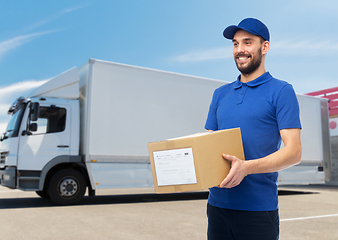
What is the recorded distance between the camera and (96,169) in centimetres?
843

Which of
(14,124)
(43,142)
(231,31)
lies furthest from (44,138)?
(231,31)

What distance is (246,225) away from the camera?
167 centimetres

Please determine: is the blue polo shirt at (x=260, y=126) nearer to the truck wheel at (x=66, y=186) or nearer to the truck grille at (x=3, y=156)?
the truck wheel at (x=66, y=186)

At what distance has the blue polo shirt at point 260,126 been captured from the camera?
5.45 feet

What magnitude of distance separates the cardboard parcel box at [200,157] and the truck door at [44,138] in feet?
23.4

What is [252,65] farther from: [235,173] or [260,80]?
[235,173]

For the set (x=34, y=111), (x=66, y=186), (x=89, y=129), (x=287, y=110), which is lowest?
(x=66, y=186)

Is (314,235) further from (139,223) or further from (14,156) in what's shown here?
(14,156)

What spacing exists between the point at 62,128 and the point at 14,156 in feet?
4.18

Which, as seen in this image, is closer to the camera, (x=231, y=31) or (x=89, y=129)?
(x=231, y=31)

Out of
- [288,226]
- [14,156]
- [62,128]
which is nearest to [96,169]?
[62,128]

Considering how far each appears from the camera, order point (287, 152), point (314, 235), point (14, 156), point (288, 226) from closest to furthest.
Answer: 1. point (287, 152)
2. point (314, 235)
3. point (288, 226)
4. point (14, 156)

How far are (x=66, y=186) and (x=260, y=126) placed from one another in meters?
7.34

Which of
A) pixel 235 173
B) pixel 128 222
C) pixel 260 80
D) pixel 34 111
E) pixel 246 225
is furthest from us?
pixel 34 111
